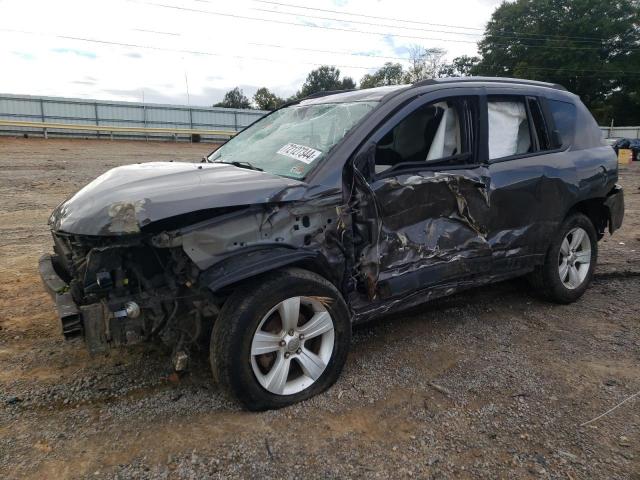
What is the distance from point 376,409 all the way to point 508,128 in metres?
2.56

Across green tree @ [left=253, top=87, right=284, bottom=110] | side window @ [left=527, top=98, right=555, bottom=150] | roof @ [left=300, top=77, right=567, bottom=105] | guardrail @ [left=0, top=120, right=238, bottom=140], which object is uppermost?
green tree @ [left=253, top=87, right=284, bottom=110]

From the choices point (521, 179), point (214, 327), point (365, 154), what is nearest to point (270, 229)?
point (214, 327)

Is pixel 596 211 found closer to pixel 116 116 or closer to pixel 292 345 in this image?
pixel 292 345

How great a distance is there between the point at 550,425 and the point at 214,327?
6.48 ft

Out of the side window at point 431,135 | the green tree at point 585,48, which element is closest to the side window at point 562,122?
the side window at point 431,135

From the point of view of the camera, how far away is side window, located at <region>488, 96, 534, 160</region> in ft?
12.8

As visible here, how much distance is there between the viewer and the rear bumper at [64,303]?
2533 mm

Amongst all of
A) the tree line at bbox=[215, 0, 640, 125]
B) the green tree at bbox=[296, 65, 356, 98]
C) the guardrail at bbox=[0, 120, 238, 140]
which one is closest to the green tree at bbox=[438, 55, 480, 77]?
the tree line at bbox=[215, 0, 640, 125]

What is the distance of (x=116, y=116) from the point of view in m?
30.2

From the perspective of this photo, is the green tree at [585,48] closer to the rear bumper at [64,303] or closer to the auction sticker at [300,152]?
the auction sticker at [300,152]

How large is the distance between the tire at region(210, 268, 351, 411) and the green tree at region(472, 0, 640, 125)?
51.9m

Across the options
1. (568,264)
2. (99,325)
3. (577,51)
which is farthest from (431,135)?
(577,51)

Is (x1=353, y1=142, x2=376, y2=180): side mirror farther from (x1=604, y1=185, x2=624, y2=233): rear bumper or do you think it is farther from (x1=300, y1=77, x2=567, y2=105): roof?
(x1=604, y1=185, x2=624, y2=233): rear bumper

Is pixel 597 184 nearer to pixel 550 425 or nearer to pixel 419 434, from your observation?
pixel 550 425
